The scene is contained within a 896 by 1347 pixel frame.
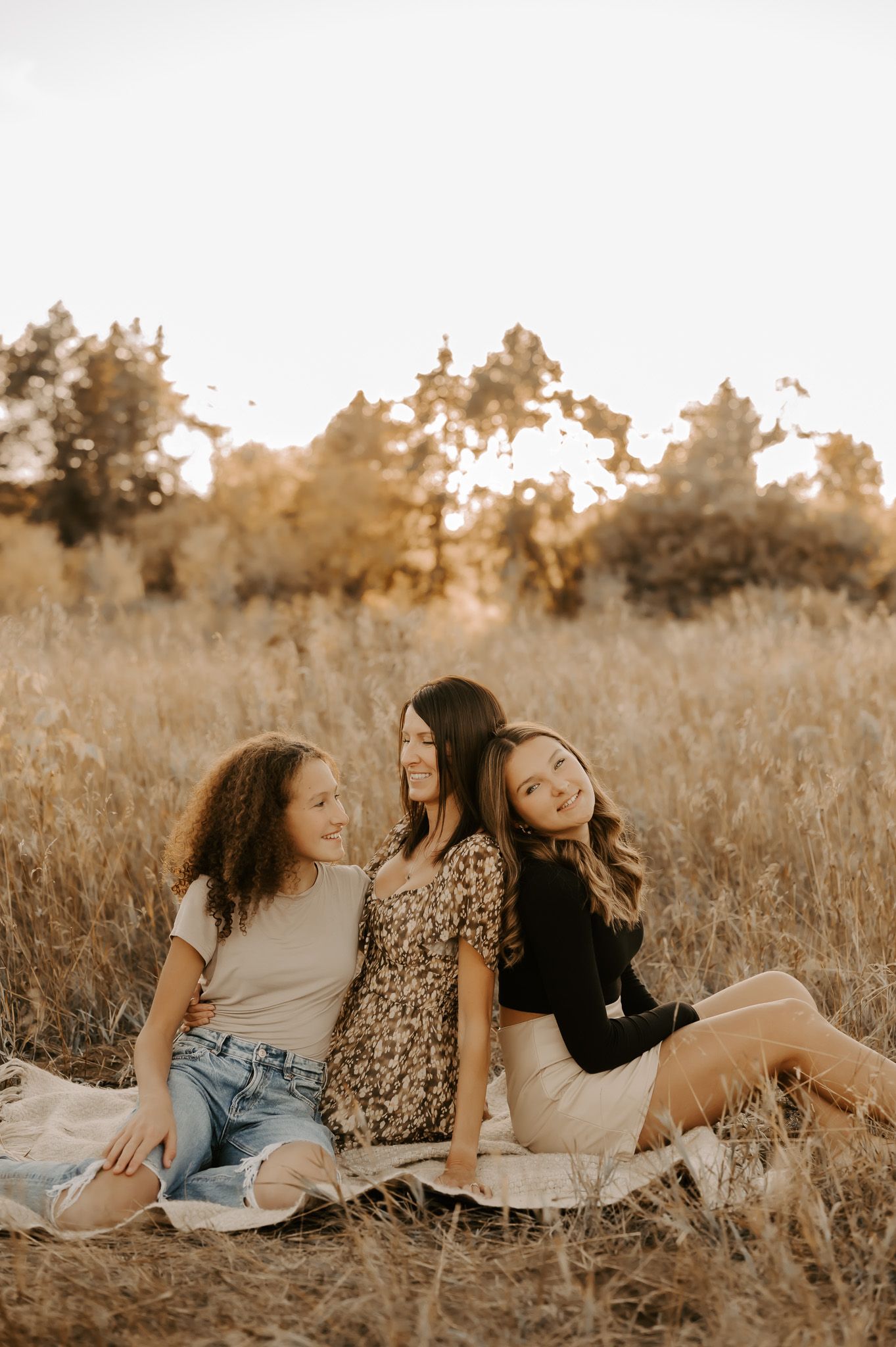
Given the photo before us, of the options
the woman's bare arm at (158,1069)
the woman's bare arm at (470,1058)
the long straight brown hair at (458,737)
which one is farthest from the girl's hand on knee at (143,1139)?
the long straight brown hair at (458,737)

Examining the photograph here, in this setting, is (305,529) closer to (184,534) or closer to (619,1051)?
(184,534)

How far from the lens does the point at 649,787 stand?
421cm

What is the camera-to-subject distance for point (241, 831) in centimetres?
258

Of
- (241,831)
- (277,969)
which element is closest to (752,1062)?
(277,969)

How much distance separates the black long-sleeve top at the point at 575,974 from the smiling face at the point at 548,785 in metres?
0.11

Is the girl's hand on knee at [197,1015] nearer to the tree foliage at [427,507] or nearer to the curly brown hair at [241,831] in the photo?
the curly brown hair at [241,831]

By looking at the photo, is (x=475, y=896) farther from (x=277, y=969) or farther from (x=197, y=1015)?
(x=197, y=1015)

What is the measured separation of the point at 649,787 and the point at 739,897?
0.69 metres

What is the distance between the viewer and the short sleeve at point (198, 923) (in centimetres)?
250

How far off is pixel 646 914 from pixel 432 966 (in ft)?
4.42

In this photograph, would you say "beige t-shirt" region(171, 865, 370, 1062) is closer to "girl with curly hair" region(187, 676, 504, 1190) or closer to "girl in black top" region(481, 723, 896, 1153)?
"girl with curly hair" region(187, 676, 504, 1190)

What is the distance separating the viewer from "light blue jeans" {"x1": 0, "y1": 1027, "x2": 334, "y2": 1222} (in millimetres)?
2242

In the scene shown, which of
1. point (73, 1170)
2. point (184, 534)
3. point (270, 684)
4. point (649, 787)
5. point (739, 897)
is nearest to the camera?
point (73, 1170)

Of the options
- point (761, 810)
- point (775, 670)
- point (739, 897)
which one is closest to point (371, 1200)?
point (739, 897)
